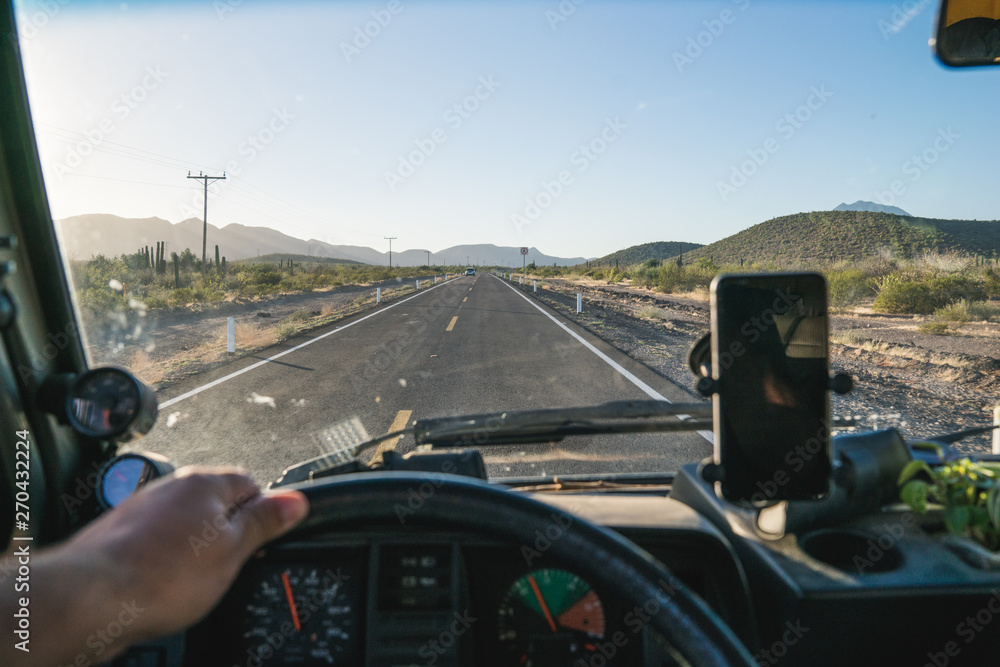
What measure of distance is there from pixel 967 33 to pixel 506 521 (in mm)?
2255

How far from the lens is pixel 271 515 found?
110 cm

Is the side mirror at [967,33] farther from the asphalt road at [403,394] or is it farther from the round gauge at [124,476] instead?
the round gauge at [124,476]

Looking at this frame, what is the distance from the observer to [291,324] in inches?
748

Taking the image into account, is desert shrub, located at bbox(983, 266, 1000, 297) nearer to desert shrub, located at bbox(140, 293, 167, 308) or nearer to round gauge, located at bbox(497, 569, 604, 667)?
round gauge, located at bbox(497, 569, 604, 667)

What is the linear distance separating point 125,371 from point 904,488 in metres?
2.68

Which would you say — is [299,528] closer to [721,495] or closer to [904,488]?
[721,495]

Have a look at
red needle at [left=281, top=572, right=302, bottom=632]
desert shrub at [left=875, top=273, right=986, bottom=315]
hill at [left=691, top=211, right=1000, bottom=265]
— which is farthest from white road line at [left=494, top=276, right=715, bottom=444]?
hill at [left=691, top=211, right=1000, bottom=265]

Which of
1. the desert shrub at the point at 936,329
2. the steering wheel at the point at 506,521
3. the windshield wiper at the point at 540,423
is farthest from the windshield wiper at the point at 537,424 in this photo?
the desert shrub at the point at 936,329

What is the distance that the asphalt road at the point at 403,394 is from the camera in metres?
5.61

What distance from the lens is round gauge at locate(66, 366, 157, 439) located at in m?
2.03

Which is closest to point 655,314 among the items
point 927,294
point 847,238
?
point 927,294

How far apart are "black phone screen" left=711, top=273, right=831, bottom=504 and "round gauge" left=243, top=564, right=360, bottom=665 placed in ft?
4.20

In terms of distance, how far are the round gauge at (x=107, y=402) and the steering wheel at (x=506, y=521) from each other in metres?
1.15
